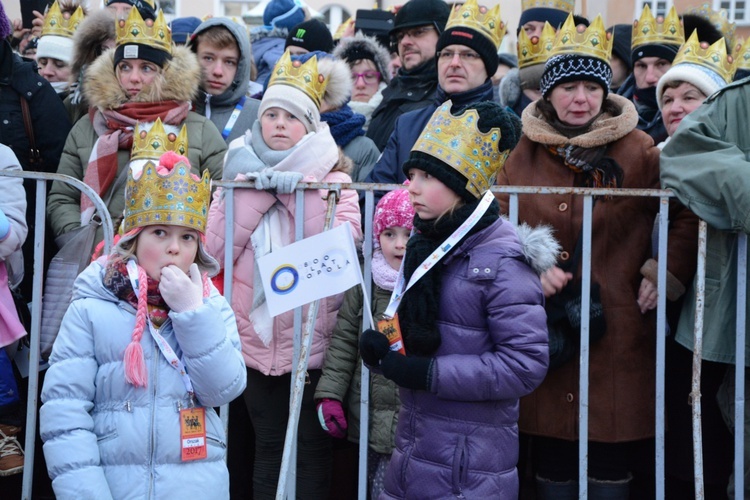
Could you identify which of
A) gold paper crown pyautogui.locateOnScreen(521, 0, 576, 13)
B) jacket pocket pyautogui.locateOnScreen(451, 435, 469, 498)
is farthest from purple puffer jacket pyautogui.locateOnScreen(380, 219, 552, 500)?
gold paper crown pyautogui.locateOnScreen(521, 0, 576, 13)

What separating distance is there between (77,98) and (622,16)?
44.5 feet

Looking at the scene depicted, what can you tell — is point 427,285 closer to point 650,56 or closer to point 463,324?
point 463,324

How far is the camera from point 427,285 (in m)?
4.22

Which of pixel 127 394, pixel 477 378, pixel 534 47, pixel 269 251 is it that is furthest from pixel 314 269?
pixel 534 47

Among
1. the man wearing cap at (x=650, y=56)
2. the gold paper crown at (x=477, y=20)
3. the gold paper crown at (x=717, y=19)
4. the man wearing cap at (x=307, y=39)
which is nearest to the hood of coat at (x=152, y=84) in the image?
the man wearing cap at (x=307, y=39)

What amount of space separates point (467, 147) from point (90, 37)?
3655 mm

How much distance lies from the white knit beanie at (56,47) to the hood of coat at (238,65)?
1068 mm

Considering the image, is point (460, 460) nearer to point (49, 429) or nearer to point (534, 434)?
point (534, 434)

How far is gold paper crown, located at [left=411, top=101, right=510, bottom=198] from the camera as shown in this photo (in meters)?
4.24

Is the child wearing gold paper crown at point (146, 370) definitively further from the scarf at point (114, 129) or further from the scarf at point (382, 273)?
the scarf at point (114, 129)

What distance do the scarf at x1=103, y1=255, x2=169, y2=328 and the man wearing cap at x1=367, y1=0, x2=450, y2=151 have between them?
116 inches

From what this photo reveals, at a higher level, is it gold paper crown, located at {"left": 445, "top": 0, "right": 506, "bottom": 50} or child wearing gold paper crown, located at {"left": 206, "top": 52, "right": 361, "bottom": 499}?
→ gold paper crown, located at {"left": 445, "top": 0, "right": 506, "bottom": 50}

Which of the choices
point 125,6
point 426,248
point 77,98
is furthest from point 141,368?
point 125,6

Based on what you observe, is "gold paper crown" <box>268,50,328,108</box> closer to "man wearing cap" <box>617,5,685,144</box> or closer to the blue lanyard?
the blue lanyard
